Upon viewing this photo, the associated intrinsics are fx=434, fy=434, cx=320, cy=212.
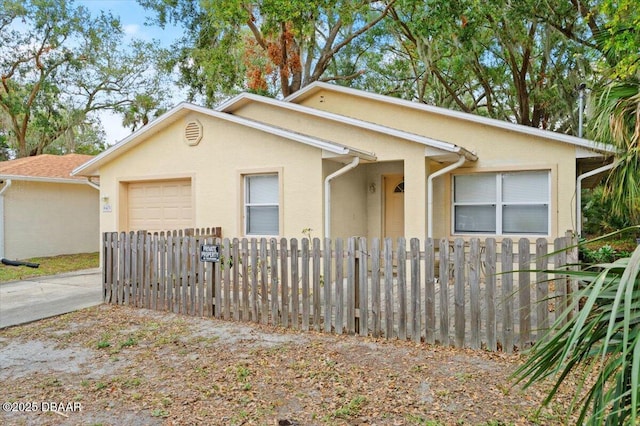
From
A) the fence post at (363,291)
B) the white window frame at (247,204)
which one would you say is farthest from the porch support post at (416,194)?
the fence post at (363,291)

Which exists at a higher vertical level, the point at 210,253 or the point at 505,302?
the point at 210,253

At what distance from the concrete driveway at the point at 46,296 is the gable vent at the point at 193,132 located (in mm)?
3968

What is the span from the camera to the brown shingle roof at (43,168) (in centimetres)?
1538

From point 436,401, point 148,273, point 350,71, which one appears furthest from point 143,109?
point 436,401

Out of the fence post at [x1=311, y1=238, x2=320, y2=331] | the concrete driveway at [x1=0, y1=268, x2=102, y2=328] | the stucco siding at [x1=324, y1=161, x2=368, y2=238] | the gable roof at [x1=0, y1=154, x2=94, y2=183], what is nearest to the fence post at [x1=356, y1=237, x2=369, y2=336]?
the fence post at [x1=311, y1=238, x2=320, y2=331]

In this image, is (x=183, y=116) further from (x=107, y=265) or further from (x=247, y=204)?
Answer: (x=107, y=265)

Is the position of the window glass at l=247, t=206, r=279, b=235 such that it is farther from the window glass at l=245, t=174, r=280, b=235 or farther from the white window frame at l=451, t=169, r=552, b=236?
the white window frame at l=451, t=169, r=552, b=236

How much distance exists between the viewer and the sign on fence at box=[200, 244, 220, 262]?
264 inches

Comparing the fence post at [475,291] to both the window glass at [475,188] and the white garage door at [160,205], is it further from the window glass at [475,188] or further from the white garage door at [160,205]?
the white garage door at [160,205]

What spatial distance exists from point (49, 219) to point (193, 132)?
29.6 ft

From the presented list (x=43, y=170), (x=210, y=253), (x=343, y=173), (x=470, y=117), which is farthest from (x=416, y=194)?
(x=43, y=170)

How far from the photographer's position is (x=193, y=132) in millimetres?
10672

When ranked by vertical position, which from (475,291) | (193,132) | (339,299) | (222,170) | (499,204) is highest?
A: (193,132)

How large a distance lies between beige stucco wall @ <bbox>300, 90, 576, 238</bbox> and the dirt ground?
16.4ft
